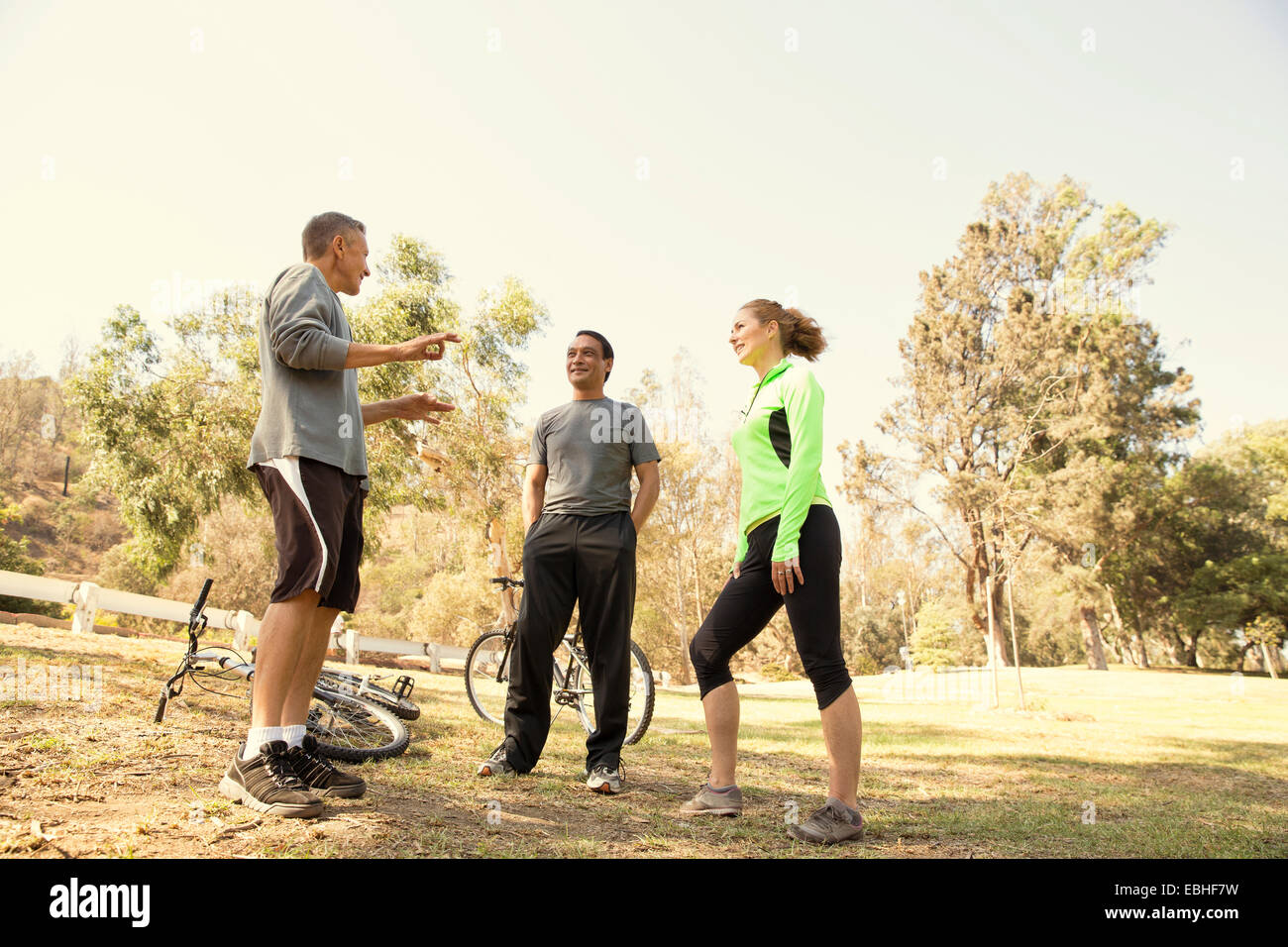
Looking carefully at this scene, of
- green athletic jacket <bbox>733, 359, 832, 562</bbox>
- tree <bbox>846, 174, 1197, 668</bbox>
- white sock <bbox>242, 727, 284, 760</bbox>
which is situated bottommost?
white sock <bbox>242, 727, 284, 760</bbox>

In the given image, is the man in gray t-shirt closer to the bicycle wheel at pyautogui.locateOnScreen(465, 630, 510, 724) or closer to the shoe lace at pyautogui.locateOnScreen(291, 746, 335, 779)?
the shoe lace at pyautogui.locateOnScreen(291, 746, 335, 779)

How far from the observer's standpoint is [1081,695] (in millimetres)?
16719

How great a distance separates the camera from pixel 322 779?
240cm

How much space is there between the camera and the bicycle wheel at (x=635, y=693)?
454 centimetres

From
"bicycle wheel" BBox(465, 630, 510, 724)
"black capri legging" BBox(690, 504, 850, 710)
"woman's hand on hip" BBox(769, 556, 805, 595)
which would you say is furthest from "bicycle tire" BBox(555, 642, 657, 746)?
"woman's hand on hip" BBox(769, 556, 805, 595)

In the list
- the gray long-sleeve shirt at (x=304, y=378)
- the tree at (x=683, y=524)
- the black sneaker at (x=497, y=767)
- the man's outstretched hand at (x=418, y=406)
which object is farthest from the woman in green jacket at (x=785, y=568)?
the tree at (x=683, y=524)

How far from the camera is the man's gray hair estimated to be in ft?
9.52

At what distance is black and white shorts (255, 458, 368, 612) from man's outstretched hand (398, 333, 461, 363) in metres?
0.49

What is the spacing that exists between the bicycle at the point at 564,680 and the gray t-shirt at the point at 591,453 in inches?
33.8

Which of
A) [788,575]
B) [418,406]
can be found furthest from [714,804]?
[418,406]

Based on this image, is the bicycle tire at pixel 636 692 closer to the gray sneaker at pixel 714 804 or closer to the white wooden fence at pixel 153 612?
the gray sneaker at pixel 714 804

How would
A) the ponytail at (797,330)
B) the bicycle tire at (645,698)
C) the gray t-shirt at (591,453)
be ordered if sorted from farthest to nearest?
the bicycle tire at (645,698)
the gray t-shirt at (591,453)
the ponytail at (797,330)
